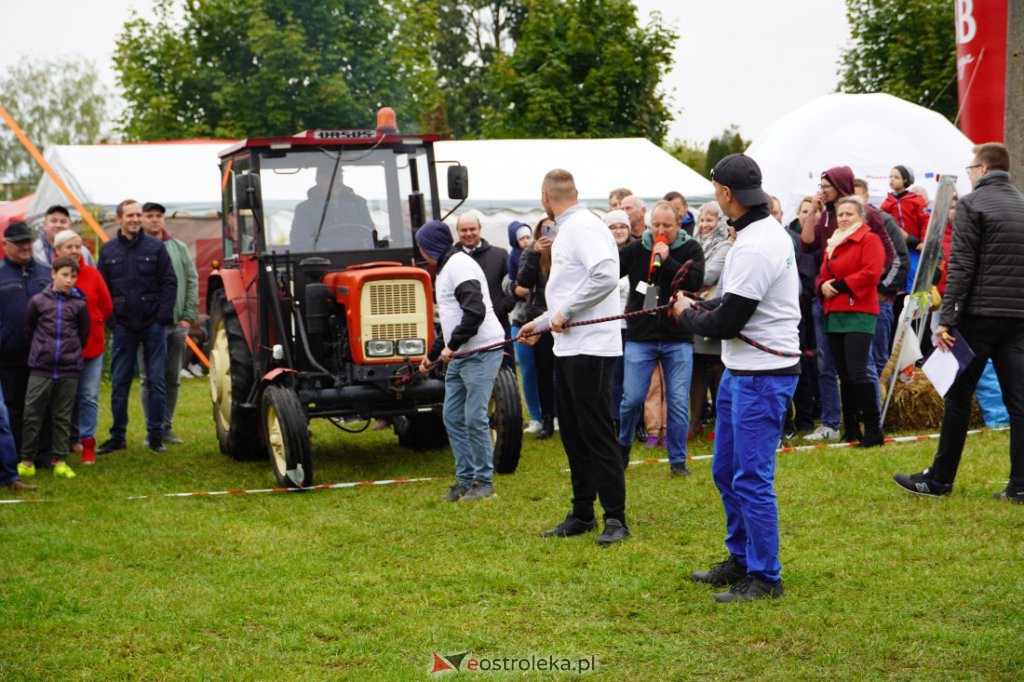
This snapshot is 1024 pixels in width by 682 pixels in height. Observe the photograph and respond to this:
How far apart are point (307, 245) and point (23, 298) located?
2.38m

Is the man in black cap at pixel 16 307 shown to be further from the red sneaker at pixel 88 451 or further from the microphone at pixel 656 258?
the microphone at pixel 656 258

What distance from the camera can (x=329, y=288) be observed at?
8.49m

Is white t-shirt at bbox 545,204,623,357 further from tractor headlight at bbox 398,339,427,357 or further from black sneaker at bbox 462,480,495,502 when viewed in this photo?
tractor headlight at bbox 398,339,427,357

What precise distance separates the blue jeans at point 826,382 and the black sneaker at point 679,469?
1931mm

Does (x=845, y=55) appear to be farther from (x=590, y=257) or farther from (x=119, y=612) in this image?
(x=119, y=612)

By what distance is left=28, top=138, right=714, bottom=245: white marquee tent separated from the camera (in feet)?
57.5

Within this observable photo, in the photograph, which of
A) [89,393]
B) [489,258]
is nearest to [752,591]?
[489,258]

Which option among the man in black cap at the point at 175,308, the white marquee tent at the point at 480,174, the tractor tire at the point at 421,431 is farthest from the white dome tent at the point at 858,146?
the man in black cap at the point at 175,308

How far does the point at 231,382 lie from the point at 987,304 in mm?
5517

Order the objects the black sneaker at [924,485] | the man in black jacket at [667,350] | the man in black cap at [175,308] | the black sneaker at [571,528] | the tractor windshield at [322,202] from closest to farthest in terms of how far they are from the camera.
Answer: the black sneaker at [571,528], the black sneaker at [924,485], the man in black jacket at [667,350], the tractor windshield at [322,202], the man in black cap at [175,308]

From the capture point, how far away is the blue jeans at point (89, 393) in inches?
387

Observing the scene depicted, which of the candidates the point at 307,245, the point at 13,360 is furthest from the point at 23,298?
the point at 307,245

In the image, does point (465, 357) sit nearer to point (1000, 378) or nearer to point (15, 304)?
point (1000, 378)

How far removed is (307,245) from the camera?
28.5 ft
